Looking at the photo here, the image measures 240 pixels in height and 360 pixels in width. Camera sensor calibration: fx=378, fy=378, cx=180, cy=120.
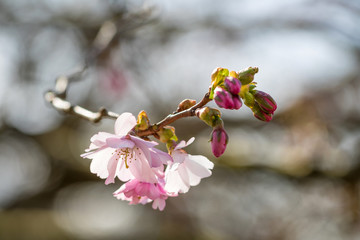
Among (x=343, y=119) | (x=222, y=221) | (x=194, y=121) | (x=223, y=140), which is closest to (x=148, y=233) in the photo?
(x=222, y=221)

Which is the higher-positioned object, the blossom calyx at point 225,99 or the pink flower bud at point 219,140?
the blossom calyx at point 225,99

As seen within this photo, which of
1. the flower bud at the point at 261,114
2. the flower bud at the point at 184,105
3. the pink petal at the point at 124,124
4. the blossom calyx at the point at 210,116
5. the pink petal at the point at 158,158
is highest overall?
the flower bud at the point at 184,105

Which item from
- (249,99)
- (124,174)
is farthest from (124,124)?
(249,99)

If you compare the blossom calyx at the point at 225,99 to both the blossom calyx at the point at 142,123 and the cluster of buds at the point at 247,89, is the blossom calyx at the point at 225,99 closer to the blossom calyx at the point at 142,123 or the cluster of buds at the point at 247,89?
the cluster of buds at the point at 247,89

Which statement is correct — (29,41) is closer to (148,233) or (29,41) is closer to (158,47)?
(158,47)

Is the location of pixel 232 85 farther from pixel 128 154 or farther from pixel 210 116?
pixel 128 154

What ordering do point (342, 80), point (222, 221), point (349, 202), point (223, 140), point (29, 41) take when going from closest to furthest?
point (223, 140) → point (349, 202) → point (342, 80) → point (29, 41) → point (222, 221)

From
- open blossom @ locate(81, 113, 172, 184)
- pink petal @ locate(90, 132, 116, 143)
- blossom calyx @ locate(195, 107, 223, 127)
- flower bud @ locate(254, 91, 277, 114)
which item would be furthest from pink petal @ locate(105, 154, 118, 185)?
flower bud @ locate(254, 91, 277, 114)

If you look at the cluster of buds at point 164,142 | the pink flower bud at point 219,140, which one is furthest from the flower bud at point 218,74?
the pink flower bud at point 219,140
